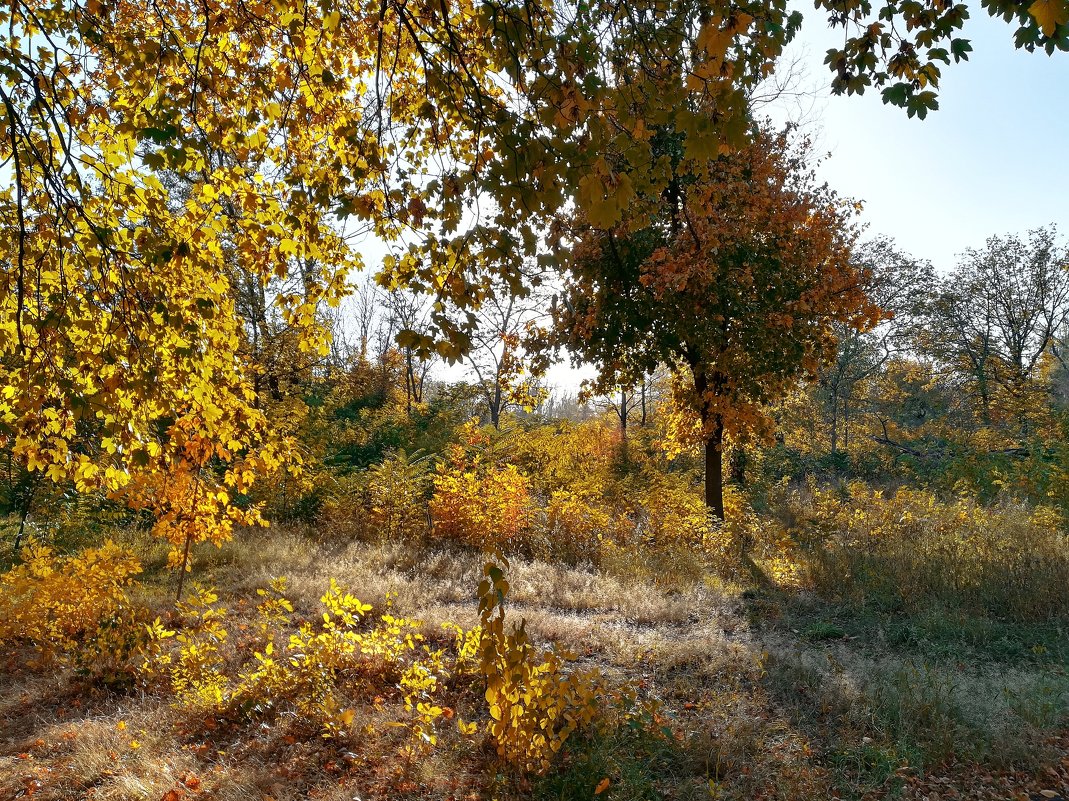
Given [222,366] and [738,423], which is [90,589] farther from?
[738,423]

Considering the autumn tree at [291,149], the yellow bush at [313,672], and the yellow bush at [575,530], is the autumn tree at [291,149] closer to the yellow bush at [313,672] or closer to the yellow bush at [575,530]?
the yellow bush at [313,672]

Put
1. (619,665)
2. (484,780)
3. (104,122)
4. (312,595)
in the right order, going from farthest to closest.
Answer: (312,595) < (619,665) < (104,122) < (484,780)

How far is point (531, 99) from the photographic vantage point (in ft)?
9.19

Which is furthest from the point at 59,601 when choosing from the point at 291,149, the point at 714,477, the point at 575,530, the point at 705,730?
the point at 714,477

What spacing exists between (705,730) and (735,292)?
632 centimetres

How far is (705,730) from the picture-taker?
3709 millimetres

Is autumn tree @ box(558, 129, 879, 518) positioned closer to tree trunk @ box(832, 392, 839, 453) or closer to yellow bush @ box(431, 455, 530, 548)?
yellow bush @ box(431, 455, 530, 548)

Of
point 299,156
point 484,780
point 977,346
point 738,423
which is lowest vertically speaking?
point 484,780

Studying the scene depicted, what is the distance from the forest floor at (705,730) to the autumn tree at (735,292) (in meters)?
3.81

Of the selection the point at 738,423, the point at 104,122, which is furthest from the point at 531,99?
the point at 738,423

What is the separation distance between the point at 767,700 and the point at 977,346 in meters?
25.6

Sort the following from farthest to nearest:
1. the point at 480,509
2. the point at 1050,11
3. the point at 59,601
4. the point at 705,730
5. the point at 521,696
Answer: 1. the point at 480,509
2. the point at 59,601
3. the point at 705,730
4. the point at 521,696
5. the point at 1050,11

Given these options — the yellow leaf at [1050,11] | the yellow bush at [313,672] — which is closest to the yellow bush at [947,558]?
the yellow bush at [313,672]

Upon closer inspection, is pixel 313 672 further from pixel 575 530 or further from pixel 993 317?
pixel 993 317
